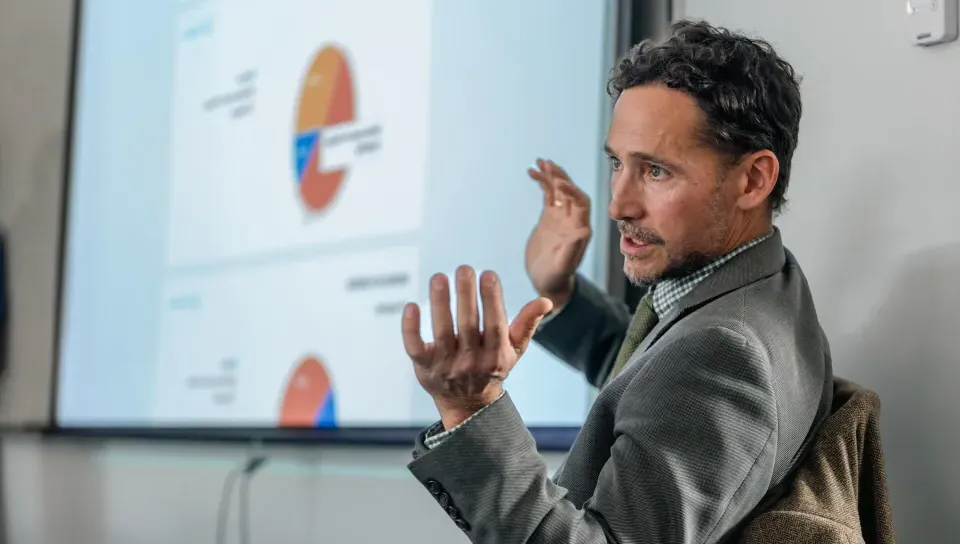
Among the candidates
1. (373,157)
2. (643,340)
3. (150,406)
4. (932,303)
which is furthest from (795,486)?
(150,406)

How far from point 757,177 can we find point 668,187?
0.11 meters

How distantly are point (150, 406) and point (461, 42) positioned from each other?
4.73 feet

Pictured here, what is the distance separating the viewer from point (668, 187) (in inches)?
44.6

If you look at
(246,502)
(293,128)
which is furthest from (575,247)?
(246,502)

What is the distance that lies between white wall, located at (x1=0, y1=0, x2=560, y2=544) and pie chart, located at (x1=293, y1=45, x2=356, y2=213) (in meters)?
0.58

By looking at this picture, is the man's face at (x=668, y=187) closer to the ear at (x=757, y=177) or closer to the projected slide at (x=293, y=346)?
the ear at (x=757, y=177)

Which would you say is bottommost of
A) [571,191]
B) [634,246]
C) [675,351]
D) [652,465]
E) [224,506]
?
[224,506]

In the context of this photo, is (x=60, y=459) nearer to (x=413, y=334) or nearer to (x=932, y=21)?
(x=413, y=334)

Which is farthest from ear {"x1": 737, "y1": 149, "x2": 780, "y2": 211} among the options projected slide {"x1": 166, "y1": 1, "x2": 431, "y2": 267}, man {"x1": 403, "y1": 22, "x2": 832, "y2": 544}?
projected slide {"x1": 166, "y1": 1, "x2": 431, "y2": 267}

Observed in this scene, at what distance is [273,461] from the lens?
94.3 inches

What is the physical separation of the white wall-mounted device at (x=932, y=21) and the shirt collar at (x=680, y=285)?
362 mm

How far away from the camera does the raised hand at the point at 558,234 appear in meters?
1.50

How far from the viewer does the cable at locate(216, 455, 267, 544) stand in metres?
2.42

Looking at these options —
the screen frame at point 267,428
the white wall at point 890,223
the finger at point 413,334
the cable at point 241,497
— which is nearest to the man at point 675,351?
Answer: the finger at point 413,334
